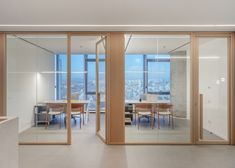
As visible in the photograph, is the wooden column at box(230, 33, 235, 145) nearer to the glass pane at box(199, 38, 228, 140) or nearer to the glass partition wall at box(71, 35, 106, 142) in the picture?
→ the glass pane at box(199, 38, 228, 140)

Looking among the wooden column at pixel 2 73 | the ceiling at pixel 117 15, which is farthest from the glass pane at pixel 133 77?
the wooden column at pixel 2 73

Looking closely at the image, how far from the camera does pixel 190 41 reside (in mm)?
4828

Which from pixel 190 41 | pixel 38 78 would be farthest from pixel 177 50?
pixel 38 78

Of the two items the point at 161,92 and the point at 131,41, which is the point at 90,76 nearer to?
the point at 131,41

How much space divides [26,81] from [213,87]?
476 cm

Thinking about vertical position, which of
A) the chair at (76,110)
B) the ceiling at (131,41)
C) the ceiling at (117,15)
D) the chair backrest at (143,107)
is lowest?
the chair at (76,110)

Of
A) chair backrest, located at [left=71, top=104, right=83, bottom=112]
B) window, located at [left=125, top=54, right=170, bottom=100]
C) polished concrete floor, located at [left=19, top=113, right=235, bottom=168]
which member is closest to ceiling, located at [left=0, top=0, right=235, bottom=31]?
window, located at [left=125, top=54, right=170, bottom=100]

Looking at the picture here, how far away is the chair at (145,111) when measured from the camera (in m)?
5.07

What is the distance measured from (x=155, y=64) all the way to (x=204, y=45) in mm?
1281

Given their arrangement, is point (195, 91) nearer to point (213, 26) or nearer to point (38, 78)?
point (213, 26)

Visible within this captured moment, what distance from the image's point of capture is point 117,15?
3.70m

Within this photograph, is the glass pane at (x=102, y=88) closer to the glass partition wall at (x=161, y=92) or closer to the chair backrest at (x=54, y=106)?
the glass partition wall at (x=161, y=92)

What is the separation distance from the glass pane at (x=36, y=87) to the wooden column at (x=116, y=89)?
3.78ft

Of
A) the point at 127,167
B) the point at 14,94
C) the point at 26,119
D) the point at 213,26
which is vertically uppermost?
the point at 213,26
